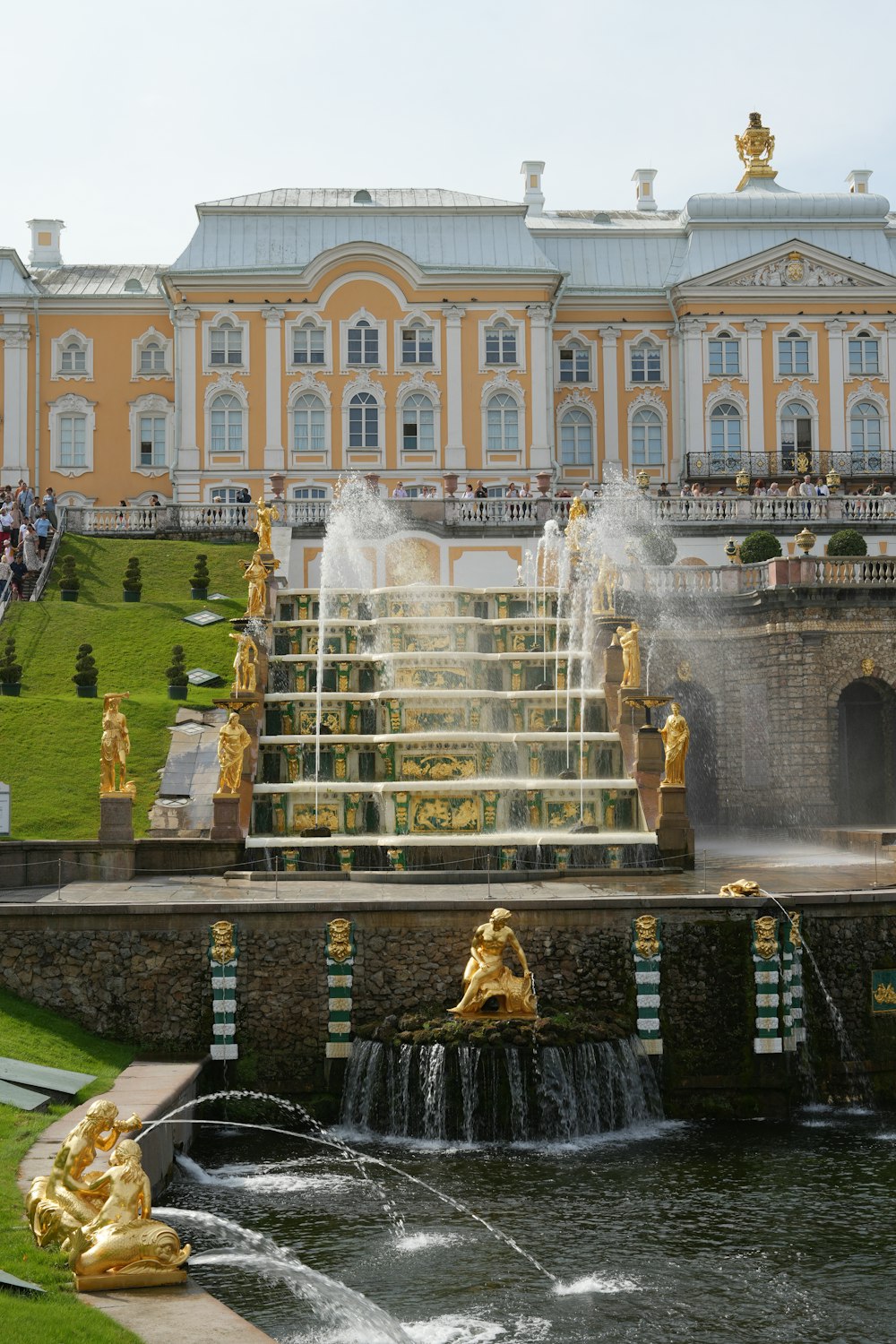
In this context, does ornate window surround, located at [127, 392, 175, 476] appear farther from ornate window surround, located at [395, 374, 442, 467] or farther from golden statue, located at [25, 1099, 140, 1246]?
golden statue, located at [25, 1099, 140, 1246]

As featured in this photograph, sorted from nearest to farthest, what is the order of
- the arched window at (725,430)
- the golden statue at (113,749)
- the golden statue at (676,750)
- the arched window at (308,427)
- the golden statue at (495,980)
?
the golden statue at (495,980) < the golden statue at (113,749) < the golden statue at (676,750) < the arched window at (308,427) < the arched window at (725,430)

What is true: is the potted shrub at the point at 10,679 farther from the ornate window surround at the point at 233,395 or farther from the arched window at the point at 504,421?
the arched window at the point at 504,421

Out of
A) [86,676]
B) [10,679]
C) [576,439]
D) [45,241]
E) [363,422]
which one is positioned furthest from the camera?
[45,241]

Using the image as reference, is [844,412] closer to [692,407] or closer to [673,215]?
[692,407]

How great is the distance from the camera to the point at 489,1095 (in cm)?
2025

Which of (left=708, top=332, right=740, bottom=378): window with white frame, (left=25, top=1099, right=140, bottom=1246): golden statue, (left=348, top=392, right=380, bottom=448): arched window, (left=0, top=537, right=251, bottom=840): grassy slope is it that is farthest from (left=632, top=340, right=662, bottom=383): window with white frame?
(left=25, top=1099, right=140, bottom=1246): golden statue

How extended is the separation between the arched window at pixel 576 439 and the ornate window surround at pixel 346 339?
7.83m

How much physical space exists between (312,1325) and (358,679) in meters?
23.1

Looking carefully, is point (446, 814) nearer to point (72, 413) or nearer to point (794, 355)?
point (794, 355)

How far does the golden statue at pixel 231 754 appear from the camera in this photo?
28.7m

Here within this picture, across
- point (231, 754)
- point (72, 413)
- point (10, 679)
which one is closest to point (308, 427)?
point (72, 413)

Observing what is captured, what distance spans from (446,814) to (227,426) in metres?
36.6

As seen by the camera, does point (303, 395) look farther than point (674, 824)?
Yes

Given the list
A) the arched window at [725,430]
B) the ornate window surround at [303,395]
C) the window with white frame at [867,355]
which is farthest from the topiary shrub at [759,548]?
the ornate window surround at [303,395]
